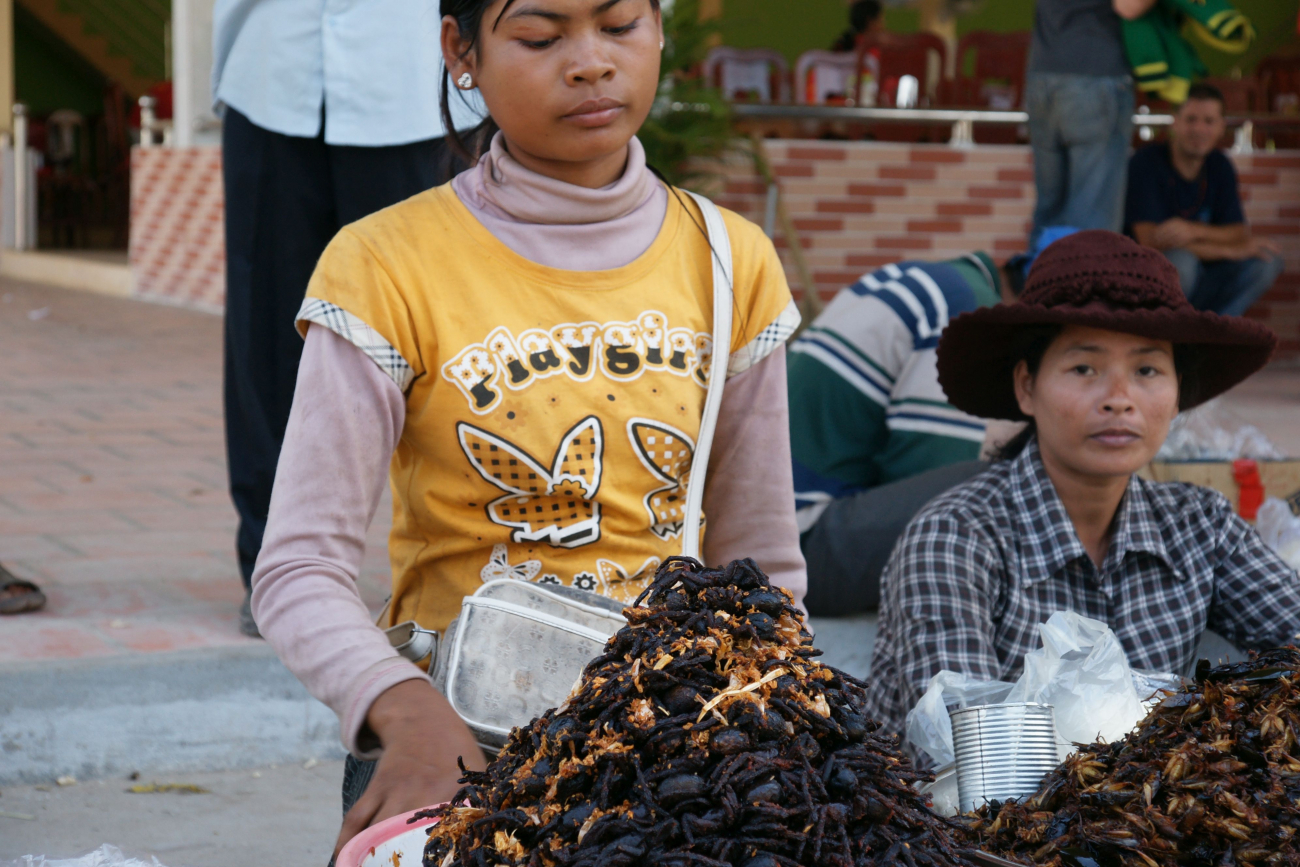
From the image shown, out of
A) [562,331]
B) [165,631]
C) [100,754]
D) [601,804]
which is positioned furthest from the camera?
[165,631]

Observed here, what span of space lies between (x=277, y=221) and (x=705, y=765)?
86.2 inches

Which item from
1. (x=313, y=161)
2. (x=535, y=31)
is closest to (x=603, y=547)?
(x=535, y=31)

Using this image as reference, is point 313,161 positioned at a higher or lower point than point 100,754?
higher

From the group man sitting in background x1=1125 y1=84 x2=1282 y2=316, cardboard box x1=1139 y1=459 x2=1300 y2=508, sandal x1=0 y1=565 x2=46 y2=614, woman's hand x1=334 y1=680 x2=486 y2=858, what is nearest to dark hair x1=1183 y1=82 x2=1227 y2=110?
man sitting in background x1=1125 y1=84 x2=1282 y2=316

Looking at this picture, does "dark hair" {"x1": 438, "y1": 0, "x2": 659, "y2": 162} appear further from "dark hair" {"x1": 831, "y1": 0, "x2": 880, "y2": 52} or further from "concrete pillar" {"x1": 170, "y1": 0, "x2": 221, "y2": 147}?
"dark hair" {"x1": 831, "y1": 0, "x2": 880, "y2": 52}

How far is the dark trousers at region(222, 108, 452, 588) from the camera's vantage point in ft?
Answer: 9.25

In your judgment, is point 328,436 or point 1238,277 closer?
point 328,436

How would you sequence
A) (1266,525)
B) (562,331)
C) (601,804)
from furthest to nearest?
(1266,525)
(562,331)
(601,804)

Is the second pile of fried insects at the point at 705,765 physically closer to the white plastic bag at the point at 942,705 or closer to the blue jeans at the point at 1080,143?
the white plastic bag at the point at 942,705

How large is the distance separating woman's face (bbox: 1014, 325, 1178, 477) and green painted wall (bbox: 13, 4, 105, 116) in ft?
60.5

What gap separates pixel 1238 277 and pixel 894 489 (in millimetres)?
5310

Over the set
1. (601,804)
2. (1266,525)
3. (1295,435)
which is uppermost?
(601,804)

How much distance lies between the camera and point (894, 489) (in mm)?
3119

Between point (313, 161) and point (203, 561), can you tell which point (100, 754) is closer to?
point (203, 561)
